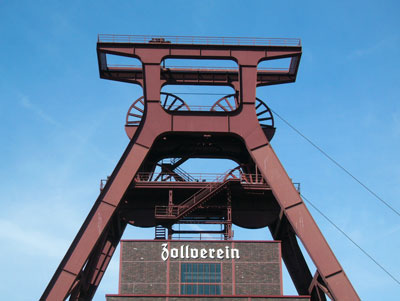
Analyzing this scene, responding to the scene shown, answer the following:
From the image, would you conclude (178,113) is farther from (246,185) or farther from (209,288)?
(209,288)

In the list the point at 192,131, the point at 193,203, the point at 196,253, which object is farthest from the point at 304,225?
the point at 192,131

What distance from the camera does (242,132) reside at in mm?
35969

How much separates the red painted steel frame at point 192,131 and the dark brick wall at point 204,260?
6.35 ft

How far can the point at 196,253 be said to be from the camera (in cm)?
3331

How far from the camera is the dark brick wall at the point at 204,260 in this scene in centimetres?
3231

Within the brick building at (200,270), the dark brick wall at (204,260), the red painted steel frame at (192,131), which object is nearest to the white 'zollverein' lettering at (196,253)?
the brick building at (200,270)

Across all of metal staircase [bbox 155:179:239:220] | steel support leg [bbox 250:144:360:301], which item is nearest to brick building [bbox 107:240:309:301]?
steel support leg [bbox 250:144:360:301]

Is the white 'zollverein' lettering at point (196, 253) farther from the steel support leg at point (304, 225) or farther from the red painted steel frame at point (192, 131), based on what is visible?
the steel support leg at point (304, 225)

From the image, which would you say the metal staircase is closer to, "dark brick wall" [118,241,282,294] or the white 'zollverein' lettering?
"dark brick wall" [118,241,282,294]

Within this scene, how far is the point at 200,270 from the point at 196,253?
94 cm

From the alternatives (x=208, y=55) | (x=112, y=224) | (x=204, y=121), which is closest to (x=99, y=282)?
(x=112, y=224)

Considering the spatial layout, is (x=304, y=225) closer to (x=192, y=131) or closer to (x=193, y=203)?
(x=193, y=203)

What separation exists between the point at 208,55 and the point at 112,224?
11894 millimetres

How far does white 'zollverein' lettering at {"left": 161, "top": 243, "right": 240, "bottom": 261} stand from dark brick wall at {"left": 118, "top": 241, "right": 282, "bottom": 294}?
0.58 feet
